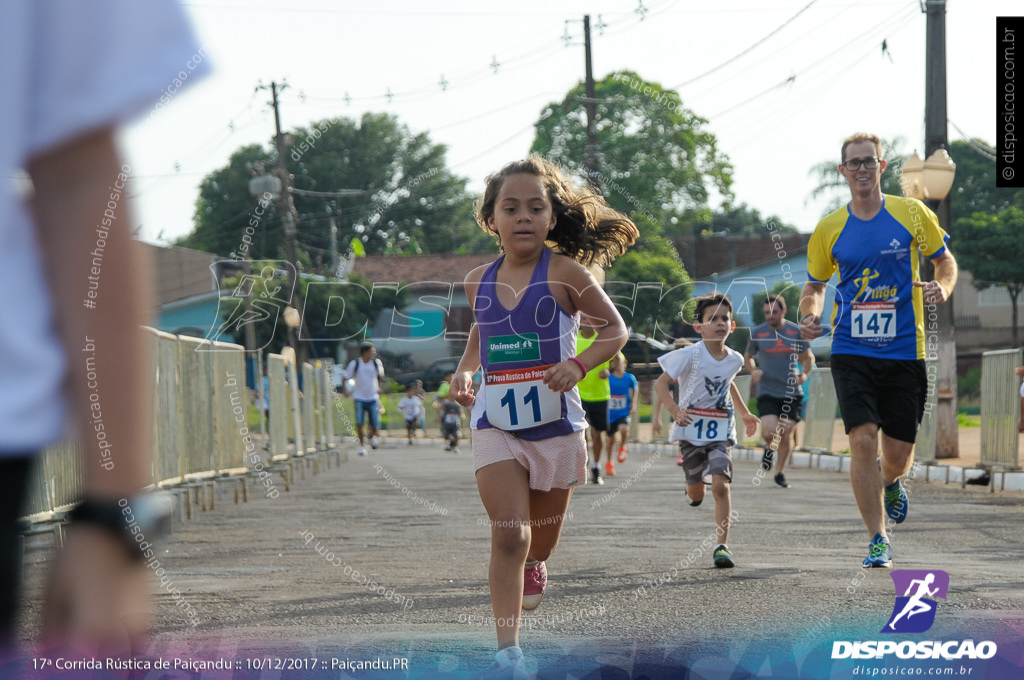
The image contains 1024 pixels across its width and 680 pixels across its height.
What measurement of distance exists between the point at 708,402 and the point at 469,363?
3.08m

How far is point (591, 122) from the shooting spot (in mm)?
24438

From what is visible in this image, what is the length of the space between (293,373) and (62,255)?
1292 cm

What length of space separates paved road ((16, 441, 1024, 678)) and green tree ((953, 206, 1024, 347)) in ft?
120

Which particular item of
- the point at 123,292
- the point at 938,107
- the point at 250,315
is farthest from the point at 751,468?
the point at 123,292

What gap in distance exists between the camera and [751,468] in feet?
59.5

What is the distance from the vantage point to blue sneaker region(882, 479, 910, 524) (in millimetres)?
6875

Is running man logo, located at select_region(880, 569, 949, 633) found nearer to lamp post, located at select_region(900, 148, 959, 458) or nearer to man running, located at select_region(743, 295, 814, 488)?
man running, located at select_region(743, 295, 814, 488)

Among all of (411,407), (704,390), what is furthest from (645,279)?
(704,390)

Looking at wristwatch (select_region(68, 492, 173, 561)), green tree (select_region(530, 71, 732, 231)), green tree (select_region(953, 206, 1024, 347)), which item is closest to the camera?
wristwatch (select_region(68, 492, 173, 561))

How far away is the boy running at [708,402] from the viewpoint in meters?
7.38

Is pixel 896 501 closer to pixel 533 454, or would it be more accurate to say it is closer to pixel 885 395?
pixel 885 395

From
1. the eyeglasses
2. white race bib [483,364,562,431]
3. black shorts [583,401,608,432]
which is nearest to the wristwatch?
white race bib [483,364,562,431]

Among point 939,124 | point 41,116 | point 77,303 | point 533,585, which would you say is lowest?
point 533,585

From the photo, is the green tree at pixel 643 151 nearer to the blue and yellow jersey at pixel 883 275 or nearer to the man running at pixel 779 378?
the man running at pixel 779 378
